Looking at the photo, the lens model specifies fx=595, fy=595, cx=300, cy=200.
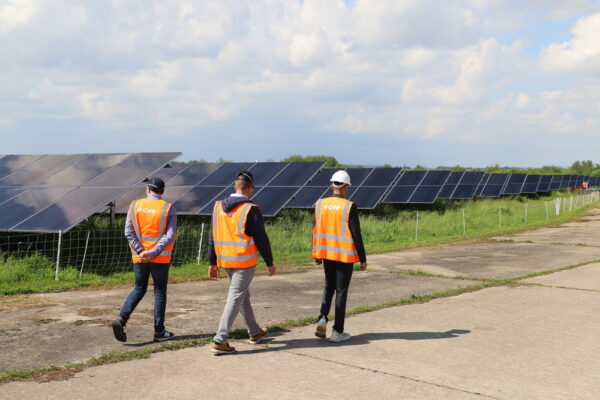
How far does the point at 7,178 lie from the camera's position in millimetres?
15633

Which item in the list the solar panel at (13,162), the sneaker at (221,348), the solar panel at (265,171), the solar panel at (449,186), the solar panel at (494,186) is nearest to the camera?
the sneaker at (221,348)

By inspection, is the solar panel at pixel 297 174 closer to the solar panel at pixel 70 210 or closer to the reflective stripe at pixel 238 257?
the solar panel at pixel 70 210

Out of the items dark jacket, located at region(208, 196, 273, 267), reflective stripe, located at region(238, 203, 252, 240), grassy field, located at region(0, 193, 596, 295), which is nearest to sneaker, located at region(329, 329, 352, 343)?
dark jacket, located at region(208, 196, 273, 267)

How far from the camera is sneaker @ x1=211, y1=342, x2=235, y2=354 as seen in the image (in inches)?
233

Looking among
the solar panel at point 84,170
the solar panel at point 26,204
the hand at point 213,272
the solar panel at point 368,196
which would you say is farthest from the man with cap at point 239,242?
the solar panel at point 368,196

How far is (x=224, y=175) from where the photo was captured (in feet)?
68.0

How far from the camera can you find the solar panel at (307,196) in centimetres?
2250

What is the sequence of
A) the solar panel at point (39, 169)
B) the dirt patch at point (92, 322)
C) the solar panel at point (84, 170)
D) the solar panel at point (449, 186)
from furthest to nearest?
the solar panel at point (449, 186) < the solar panel at point (39, 169) < the solar panel at point (84, 170) < the dirt patch at point (92, 322)

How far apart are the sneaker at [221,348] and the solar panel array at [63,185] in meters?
5.90

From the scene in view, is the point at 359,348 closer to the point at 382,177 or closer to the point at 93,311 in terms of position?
the point at 93,311

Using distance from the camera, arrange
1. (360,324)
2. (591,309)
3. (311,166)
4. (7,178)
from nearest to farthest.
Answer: (360,324) < (591,309) < (7,178) < (311,166)

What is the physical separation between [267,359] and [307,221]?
14508 mm

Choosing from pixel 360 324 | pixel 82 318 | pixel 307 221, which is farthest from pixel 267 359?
pixel 307 221

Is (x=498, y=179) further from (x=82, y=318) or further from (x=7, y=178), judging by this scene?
(x=82, y=318)
